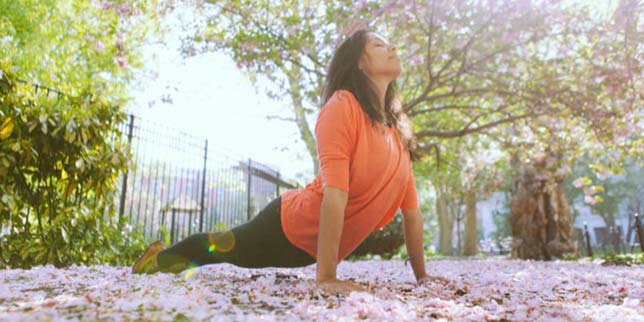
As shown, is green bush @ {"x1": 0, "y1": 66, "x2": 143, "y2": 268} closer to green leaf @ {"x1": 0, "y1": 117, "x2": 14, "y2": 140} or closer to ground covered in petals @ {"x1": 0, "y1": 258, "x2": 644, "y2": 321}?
green leaf @ {"x1": 0, "y1": 117, "x2": 14, "y2": 140}

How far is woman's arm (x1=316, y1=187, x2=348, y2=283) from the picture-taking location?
2223mm

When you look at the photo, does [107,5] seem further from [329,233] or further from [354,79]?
[329,233]

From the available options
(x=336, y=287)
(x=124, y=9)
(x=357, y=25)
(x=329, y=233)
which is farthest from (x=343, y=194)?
(x=124, y=9)

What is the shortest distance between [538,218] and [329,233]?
29.4 ft

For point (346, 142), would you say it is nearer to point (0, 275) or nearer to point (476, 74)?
point (0, 275)

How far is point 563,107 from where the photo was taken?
290 inches

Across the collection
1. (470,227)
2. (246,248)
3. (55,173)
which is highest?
(55,173)

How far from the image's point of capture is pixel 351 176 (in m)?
2.53

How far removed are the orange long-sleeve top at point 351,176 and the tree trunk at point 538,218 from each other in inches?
312

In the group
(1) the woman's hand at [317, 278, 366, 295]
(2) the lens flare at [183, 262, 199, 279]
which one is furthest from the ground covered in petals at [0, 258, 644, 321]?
(2) the lens flare at [183, 262, 199, 279]

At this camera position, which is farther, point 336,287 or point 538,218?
point 538,218

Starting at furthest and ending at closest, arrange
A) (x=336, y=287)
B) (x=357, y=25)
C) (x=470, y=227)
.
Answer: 1. (x=470, y=227)
2. (x=357, y=25)
3. (x=336, y=287)

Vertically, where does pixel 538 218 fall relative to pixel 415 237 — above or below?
above

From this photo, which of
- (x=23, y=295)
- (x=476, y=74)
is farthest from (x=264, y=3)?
(x=23, y=295)
